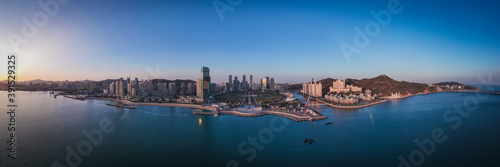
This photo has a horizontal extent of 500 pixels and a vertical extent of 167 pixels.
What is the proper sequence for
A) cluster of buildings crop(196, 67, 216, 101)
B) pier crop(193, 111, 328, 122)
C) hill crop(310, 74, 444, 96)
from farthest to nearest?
hill crop(310, 74, 444, 96) < cluster of buildings crop(196, 67, 216, 101) < pier crop(193, 111, 328, 122)

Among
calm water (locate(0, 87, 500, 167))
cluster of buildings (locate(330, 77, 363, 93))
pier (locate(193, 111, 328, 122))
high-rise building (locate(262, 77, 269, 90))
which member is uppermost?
high-rise building (locate(262, 77, 269, 90))

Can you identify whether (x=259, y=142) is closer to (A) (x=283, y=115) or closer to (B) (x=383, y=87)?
(A) (x=283, y=115)

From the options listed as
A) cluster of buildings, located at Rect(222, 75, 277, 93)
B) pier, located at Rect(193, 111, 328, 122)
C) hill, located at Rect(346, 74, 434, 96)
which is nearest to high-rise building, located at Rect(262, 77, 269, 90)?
cluster of buildings, located at Rect(222, 75, 277, 93)

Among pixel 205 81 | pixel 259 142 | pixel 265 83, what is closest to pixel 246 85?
pixel 265 83

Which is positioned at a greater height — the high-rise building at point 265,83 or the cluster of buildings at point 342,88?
the high-rise building at point 265,83

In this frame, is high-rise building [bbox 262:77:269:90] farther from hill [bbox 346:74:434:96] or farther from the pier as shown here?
the pier

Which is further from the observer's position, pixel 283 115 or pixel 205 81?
pixel 205 81

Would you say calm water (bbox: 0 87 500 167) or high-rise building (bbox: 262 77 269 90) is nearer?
calm water (bbox: 0 87 500 167)

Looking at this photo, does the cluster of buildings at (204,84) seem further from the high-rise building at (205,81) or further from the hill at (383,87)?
the hill at (383,87)

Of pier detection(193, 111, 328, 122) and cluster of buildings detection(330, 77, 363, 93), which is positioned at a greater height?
cluster of buildings detection(330, 77, 363, 93)

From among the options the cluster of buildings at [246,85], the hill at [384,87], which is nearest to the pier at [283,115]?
the hill at [384,87]

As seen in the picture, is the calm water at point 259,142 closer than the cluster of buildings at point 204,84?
Yes

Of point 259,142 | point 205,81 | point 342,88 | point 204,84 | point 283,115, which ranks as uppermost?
point 205,81
